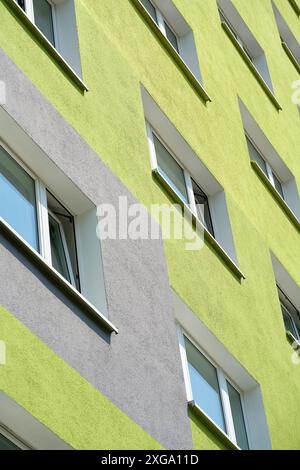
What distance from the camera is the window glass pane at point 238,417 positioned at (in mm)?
12375

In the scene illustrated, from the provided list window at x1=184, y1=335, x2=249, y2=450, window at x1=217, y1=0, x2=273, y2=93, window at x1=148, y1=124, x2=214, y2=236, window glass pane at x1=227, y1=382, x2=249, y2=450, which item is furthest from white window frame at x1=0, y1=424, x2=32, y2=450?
window at x1=217, y1=0, x2=273, y2=93

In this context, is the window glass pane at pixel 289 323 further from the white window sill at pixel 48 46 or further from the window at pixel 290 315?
the white window sill at pixel 48 46

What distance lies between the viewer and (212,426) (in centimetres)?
1116

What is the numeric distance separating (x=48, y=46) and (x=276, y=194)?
6463mm

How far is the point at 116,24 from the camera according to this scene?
13883 millimetres

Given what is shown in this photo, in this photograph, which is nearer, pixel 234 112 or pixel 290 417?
pixel 290 417

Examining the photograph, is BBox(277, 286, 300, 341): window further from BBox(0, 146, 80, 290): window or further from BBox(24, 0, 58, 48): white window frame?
BBox(0, 146, 80, 290): window

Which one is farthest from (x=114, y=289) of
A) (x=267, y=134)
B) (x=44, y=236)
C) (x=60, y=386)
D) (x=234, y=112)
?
(x=267, y=134)

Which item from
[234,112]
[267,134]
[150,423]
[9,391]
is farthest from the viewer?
[267,134]

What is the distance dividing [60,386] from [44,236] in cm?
180

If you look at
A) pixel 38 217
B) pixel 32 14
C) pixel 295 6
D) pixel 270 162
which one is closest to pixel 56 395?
pixel 38 217

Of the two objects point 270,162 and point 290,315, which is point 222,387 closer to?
point 290,315

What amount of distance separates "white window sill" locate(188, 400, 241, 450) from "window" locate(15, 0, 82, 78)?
3.73m

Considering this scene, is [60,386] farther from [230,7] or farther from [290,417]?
[230,7]
